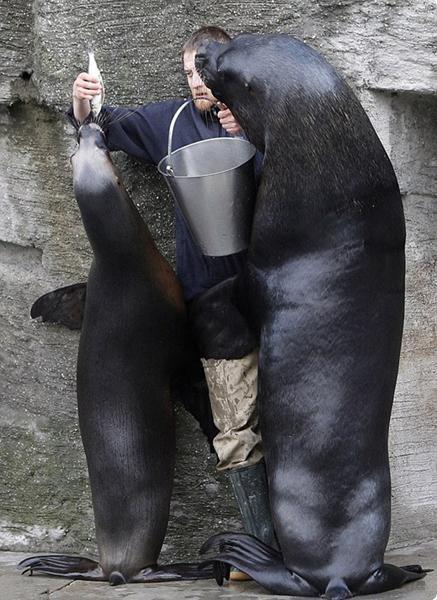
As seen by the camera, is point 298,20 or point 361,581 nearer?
point 361,581

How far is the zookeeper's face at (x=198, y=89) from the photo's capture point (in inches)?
189

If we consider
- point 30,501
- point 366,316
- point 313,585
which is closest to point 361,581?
point 313,585

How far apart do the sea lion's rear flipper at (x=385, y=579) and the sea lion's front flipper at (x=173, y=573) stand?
64 cm

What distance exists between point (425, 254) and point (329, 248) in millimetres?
789

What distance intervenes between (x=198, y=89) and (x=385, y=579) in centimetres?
168

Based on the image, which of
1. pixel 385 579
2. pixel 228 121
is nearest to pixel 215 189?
pixel 228 121

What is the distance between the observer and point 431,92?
4883mm

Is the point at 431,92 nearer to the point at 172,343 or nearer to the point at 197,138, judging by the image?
A: the point at 197,138

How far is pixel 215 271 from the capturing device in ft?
15.9

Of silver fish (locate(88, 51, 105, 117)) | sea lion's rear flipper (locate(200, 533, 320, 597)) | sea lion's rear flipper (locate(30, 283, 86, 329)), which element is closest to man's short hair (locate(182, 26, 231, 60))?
silver fish (locate(88, 51, 105, 117))

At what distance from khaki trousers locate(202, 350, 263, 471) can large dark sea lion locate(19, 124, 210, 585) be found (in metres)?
0.20

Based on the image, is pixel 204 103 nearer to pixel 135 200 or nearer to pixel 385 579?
pixel 135 200

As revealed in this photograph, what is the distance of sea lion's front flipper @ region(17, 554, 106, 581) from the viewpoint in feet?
16.0

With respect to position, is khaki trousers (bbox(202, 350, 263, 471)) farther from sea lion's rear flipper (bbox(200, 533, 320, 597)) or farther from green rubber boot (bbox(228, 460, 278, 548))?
sea lion's rear flipper (bbox(200, 533, 320, 597))
